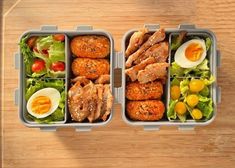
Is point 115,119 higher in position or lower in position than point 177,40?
lower

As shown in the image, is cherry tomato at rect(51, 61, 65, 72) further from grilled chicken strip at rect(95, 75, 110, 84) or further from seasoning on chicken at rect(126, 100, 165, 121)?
seasoning on chicken at rect(126, 100, 165, 121)

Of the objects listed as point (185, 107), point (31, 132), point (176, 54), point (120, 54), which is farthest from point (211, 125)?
point (31, 132)

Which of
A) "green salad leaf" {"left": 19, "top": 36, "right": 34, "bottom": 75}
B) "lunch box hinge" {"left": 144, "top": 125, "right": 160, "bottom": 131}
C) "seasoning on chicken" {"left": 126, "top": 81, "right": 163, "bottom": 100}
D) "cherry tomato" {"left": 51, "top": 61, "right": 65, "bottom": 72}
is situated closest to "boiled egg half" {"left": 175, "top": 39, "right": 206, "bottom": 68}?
"seasoning on chicken" {"left": 126, "top": 81, "right": 163, "bottom": 100}

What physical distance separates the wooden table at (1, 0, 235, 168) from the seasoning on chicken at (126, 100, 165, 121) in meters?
0.15

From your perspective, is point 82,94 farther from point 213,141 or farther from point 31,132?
point 213,141

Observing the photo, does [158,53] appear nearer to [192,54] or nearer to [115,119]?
[192,54]

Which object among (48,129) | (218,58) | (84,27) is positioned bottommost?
(48,129)

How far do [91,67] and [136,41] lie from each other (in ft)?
0.57

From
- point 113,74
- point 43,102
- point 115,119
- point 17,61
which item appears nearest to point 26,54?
point 17,61

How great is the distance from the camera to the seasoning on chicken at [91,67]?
160 cm

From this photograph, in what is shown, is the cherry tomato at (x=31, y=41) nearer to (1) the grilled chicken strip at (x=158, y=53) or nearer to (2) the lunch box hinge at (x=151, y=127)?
(1) the grilled chicken strip at (x=158, y=53)

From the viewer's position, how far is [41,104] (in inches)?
63.2

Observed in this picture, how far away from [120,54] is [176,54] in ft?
0.62

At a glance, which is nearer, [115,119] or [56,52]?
[56,52]
